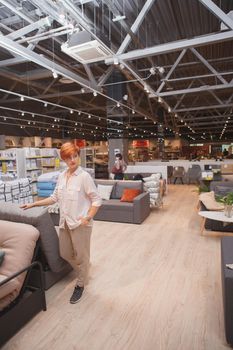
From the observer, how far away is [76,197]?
2.45 meters

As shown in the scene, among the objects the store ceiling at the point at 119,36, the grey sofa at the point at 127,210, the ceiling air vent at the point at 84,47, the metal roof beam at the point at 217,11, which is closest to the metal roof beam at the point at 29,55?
the store ceiling at the point at 119,36

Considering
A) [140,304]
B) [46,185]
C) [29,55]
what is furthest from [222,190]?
[46,185]

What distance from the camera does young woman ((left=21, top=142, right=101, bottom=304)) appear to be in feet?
8.03

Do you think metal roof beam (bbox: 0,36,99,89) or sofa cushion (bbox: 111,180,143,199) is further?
sofa cushion (bbox: 111,180,143,199)

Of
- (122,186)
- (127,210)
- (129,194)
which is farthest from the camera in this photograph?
(122,186)

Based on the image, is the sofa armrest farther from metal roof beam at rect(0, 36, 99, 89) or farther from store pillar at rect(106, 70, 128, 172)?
store pillar at rect(106, 70, 128, 172)

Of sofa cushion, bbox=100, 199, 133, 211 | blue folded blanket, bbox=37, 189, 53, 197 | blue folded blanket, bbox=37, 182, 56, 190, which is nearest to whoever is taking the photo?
sofa cushion, bbox=100, 199, 133, 211

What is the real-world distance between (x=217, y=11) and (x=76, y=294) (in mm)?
4209

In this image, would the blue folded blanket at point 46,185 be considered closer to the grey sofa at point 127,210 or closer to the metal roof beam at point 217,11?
the grey sofa at point 127,210

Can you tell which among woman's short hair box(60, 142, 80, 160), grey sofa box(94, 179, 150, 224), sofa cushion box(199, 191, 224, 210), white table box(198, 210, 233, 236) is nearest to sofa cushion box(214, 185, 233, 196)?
sofa cushion box(199, 191, 224, 210)

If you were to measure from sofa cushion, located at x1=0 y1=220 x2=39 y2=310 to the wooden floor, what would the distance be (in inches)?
15.9

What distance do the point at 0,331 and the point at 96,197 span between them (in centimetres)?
135

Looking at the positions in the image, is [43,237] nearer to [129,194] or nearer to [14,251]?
[14,251]

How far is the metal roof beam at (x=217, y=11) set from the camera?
141 inches
